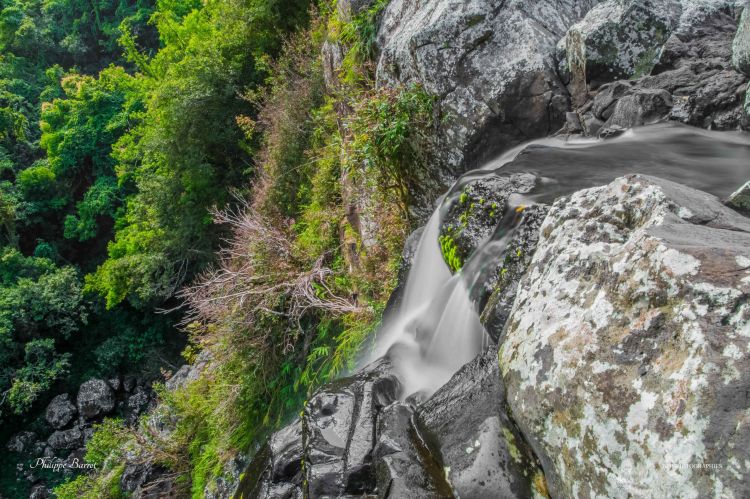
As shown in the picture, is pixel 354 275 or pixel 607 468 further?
pixel 354 275

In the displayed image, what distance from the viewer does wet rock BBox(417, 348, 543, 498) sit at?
2.23 metres

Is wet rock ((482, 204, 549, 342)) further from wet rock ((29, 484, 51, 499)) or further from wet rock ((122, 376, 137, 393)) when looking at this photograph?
wet rock ((122, 376, 137, 393))

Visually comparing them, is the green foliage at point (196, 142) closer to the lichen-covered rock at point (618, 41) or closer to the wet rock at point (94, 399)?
the wet rock at point (94, 399)

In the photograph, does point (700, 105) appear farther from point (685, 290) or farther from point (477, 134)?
point (685, 290)

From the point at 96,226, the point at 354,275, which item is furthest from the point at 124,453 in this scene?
the point at 96,226

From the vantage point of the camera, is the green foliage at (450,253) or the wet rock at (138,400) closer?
the green foliage at (450,253)

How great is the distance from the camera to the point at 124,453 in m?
9.93

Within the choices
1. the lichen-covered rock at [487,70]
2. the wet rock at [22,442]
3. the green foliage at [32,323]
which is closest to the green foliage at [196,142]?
the green foliage at [32,323]

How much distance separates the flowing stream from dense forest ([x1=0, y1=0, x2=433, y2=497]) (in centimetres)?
133

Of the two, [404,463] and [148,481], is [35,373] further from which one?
[404,463]

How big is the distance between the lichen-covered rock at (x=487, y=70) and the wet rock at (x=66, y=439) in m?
15.9

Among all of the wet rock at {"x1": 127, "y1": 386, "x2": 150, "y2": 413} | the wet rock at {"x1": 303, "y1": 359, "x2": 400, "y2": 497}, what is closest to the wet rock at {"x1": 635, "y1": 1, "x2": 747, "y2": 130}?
the wet rock at {"x1": 303, "y1": 359, "x2": 400, "y2": 497}

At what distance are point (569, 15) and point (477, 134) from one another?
6.84ft

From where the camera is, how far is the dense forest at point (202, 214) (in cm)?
680
